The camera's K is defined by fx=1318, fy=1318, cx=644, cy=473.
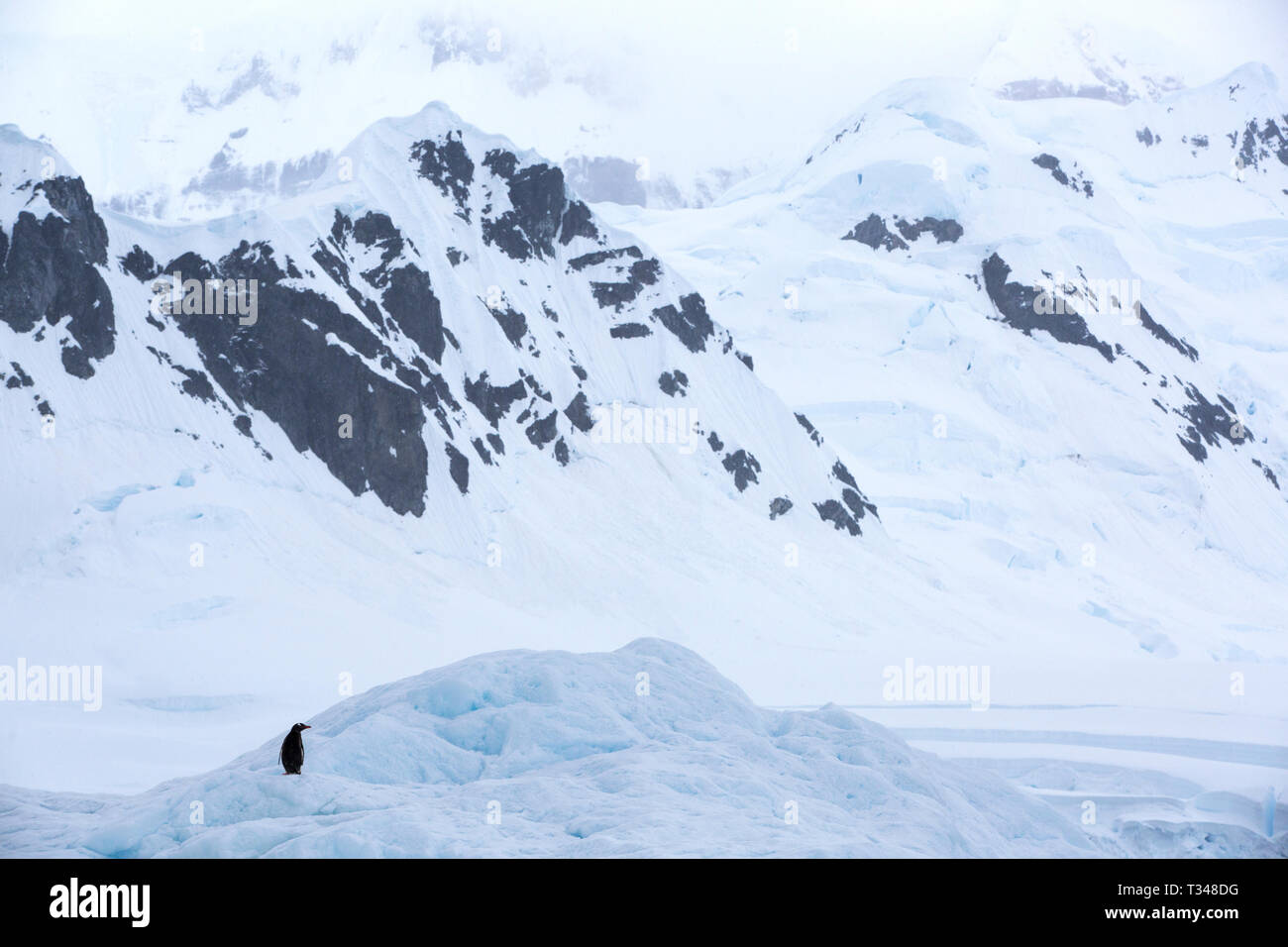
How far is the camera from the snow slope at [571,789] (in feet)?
60.8

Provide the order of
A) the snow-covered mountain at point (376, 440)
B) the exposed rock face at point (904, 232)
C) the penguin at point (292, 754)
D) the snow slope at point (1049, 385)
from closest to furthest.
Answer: the penguin at point (292, 754)
the snow-covered mountain at point (376, 440)
the snow slope at point (1049, 385)
the exposed rock face at point (904, 232)

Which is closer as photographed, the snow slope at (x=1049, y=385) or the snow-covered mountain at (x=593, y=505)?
the snow-covered mountain at (x=593, y=505)

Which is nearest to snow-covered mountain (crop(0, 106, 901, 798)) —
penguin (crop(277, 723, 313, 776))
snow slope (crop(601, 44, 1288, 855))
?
snow slope (crop(601, 44, 1288, 855))

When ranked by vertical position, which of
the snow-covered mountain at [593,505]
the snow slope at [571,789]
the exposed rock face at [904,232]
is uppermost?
the exposed rock face at [904,232]

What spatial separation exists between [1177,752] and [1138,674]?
22.1 m

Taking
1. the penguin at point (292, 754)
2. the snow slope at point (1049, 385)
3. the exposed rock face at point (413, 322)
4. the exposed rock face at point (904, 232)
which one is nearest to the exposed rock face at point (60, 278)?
the exposed rock face at point (413, 322)

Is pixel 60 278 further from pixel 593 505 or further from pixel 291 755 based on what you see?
pixel 291 755

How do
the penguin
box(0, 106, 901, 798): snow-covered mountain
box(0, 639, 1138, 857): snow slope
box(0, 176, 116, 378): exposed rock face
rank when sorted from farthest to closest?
box(0, 176, 116, 378): exposed rock face, box(0, 106, 901, 798): snow-covered mountain, the penguin, box(0, 639, 1138, 857): snow slope

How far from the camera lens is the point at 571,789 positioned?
2123 centimetres

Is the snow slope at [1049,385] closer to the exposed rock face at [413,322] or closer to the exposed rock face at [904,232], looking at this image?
the exposed rock face at [904,232]

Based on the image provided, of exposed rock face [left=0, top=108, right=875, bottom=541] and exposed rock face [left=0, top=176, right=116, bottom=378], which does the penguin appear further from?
exposed rock face [left=0, top=176, right=116, bottom=378]

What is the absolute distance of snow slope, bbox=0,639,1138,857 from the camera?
18547 mm

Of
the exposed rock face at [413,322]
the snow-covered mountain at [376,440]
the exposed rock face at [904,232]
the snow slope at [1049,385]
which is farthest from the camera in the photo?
the exposed rock face at [904,232]
